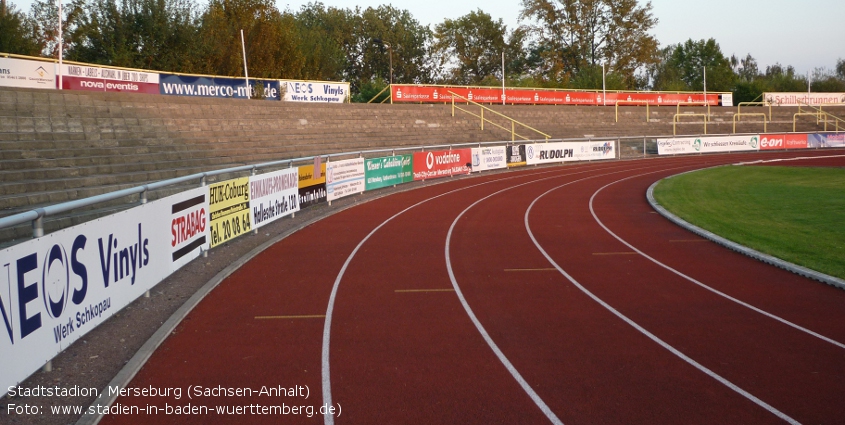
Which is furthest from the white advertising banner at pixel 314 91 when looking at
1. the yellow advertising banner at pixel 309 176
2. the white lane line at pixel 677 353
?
the white lane line at pixel 677 353

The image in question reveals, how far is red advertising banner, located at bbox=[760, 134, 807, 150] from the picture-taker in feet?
146

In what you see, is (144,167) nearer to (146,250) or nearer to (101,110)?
(101,110)

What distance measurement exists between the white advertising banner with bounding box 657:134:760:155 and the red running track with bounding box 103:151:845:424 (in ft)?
96.0

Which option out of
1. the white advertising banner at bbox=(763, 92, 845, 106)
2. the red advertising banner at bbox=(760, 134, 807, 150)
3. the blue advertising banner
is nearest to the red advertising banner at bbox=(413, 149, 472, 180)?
the blue advertising banner

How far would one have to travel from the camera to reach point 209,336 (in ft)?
25.0

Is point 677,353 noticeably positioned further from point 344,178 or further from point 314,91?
point 314,91

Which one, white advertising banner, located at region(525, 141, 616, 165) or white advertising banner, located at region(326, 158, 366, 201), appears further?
white advertising banner, located at region(525, 141, 616, 165)

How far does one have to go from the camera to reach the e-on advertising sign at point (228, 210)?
38.8ft

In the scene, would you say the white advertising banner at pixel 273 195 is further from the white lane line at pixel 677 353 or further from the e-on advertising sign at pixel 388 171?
the white lane line at pixel 677 353

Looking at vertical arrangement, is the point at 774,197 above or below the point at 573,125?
below

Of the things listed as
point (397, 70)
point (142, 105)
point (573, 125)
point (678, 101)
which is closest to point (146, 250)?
point (142, 105)

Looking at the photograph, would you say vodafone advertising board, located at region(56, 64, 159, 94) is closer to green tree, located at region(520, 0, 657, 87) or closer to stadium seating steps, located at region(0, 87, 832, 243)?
stadium seating steps, located at region(0, 87, 832, 243)

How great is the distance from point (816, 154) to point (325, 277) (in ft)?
129

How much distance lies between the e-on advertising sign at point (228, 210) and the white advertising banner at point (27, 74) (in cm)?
1385
